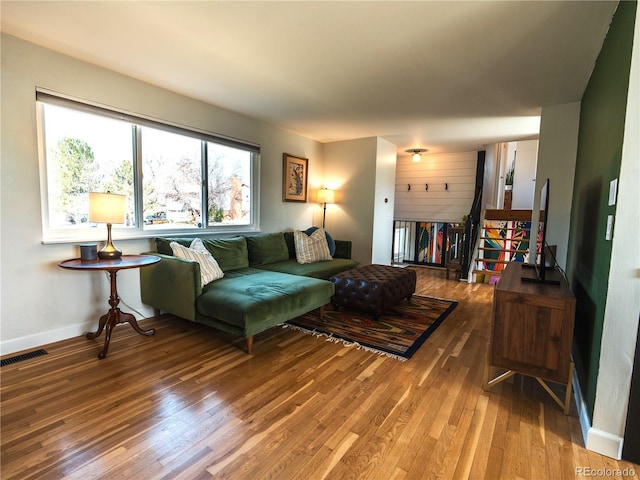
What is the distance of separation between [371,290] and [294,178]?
8.50 ft

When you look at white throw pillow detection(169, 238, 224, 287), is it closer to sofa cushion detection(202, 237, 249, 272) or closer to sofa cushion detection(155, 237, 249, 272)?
sofa cushion detection(155, 237, 249, 272)

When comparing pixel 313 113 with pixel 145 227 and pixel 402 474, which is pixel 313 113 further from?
pixel 402 474

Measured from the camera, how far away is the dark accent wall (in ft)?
5.38

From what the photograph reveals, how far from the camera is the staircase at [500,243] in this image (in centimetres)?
529

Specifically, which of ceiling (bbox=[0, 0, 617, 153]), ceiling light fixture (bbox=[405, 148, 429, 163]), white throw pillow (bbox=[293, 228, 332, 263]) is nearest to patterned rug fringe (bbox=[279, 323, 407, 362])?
white throw pillow (bbox=[293, 228, 332, 263])

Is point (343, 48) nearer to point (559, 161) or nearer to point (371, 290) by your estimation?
point (371, 290)

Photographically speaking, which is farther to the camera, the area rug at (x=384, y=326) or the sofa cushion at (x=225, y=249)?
the sofa cushion at (x=225, y=249)

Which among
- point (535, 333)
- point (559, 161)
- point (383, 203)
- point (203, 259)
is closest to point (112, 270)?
point (203, 259)

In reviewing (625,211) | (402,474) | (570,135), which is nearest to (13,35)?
(402,474)

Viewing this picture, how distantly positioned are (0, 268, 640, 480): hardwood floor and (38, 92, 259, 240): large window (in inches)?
48.7

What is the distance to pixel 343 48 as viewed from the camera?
2363mm

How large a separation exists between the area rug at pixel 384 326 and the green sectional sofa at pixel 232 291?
0.93 feet

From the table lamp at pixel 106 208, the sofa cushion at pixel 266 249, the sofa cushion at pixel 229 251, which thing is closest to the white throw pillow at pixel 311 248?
the sofa cushion at pixel 266 249

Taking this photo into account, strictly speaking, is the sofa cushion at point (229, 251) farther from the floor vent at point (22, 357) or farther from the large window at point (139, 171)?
the floor vent at point (22, 357)
